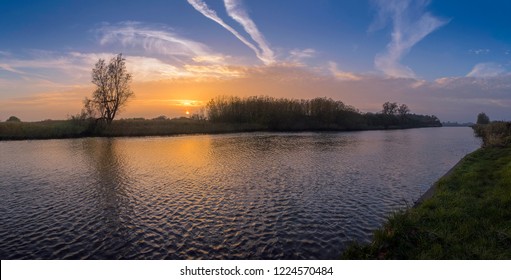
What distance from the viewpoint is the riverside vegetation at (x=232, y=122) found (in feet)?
173

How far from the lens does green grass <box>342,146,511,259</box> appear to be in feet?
22.7

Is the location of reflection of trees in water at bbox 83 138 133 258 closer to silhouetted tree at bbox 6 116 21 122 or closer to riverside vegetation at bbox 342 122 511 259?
riverside vegetation at bbox 342 122 511 259

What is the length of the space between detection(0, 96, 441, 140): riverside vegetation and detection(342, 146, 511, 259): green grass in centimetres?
5653

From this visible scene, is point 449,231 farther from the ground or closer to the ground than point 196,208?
farther from the ground

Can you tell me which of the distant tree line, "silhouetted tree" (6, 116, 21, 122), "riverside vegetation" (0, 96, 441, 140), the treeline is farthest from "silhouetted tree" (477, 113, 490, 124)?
"silhouetted tree" (6, 116, 21, 122)

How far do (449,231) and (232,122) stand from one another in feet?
284

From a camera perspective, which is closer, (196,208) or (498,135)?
(196,208)

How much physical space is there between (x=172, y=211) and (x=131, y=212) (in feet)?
5.53

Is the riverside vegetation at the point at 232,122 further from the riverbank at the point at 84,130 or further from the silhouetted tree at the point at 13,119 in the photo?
the silhouetted tree at the point at 13,119

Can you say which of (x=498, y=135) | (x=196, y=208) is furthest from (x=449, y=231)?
(x=498, y=135)

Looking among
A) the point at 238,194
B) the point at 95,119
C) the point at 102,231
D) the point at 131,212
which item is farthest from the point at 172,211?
the point at 95,119

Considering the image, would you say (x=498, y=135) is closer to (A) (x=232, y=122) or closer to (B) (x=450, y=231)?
(B) (x=450, y=231)

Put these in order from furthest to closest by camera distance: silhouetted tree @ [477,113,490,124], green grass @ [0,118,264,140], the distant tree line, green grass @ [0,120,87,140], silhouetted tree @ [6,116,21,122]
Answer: silhouetted tree @ [477,113,490,124], silhouetted tree @ [6,116,21,122], green grass @ [0,118,264,140], green grass @ [0,120,87,140], the distant tree line

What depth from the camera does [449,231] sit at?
7887 millimetres
